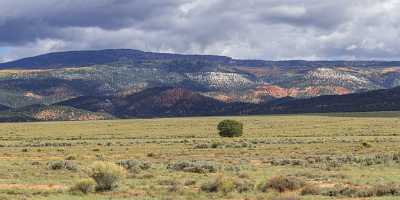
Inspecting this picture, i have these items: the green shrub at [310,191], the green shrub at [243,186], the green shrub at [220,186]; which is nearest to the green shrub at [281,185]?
the green shrub at [243,186]

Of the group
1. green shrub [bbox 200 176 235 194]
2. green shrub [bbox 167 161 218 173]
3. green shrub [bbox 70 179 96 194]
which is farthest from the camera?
green shrub [bbox 167 161 218 173]

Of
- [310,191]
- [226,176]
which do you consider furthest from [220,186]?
[226,176]

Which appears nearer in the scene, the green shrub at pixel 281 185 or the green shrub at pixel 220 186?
the green shrub at pixel 220 186

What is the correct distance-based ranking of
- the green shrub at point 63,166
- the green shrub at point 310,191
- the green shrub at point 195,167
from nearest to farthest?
the green shrub at point 310,191 → the green shrub at point 195,167 → the green shrub at point 63,166

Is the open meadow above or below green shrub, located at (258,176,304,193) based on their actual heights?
below

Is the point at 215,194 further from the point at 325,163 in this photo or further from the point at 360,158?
the point at 360,158

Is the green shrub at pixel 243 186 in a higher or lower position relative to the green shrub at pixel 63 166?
higher

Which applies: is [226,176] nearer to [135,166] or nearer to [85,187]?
[135,166]

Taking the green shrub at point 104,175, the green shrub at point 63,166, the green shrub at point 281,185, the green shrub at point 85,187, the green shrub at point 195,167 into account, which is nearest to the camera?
the green shrub at point 281,185

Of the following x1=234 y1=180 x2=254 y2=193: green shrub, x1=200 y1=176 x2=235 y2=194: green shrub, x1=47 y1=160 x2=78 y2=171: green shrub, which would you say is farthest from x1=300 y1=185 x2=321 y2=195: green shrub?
x1=47 y1=160 x2=78 y2=171: green shrub

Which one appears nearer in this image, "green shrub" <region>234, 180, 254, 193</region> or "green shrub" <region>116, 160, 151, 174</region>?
"green shrub" <region>234, 180, 254, 193</region>

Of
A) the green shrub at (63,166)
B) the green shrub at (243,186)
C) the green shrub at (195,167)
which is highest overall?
the green shrub at (243,186)

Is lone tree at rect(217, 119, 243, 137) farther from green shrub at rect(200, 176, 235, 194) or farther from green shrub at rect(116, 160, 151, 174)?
green shrub at rect(200, 176, 235, 194)

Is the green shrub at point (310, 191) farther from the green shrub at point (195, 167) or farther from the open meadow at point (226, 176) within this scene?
the green shrub at point (195, 167)
